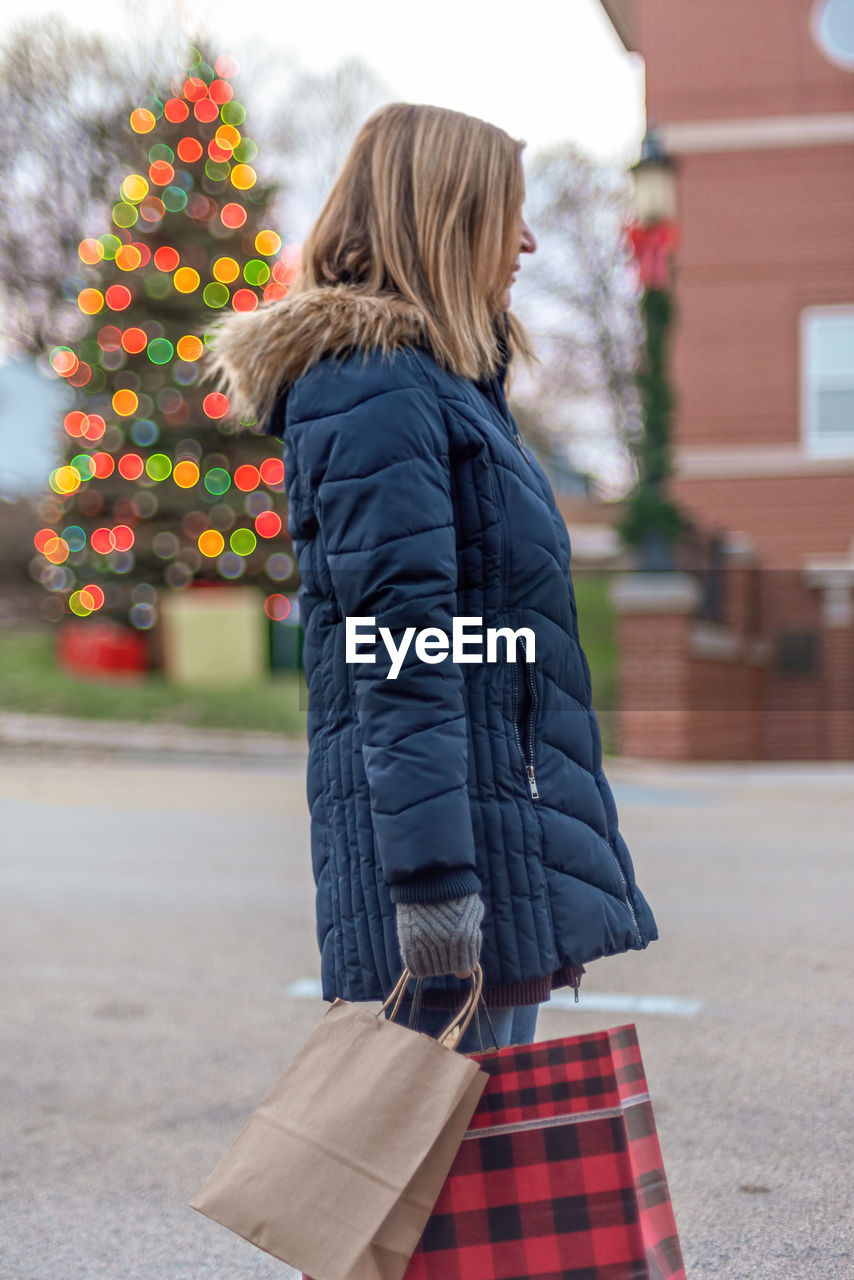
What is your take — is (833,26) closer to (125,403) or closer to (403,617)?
(125,403)

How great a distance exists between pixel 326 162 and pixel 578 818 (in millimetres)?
31003

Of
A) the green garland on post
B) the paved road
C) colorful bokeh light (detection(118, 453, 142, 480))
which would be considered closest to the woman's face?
the paved road

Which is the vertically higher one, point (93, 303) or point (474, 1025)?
point (93, 303)

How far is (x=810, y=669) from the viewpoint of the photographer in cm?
1617

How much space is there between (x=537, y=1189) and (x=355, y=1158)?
0.28 metres

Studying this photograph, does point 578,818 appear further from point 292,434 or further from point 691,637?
point 691,637

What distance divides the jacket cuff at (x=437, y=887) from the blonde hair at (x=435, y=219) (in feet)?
2.73

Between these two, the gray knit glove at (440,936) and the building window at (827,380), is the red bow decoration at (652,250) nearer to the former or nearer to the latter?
Result: the building window at (827,380)

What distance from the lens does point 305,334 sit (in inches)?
87.5

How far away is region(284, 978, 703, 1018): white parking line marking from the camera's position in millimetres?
4781

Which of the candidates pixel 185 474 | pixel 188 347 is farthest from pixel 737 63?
pixel 185 474

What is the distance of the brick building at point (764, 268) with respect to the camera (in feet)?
55.4

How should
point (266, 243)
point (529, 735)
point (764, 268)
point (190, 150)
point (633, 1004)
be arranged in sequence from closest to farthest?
1. point (529, 735)
2. point (633, 1004)
3. point (764, 268)
4. point (190, 150)
5. point (266, 243)

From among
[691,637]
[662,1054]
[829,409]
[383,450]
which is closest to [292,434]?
[383,450]
